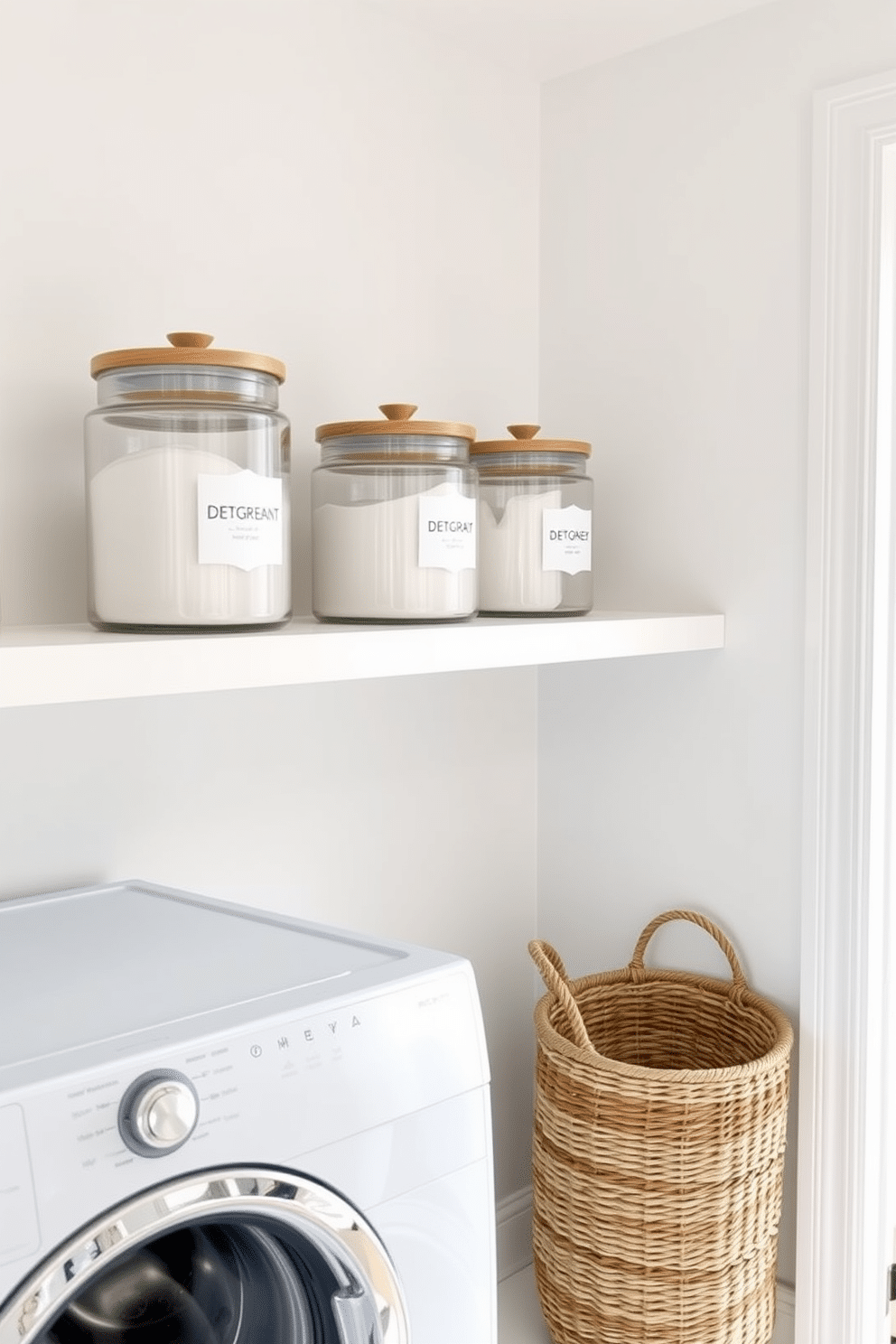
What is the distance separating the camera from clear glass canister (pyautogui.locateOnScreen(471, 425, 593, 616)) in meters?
1.59

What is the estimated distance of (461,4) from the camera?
166cm

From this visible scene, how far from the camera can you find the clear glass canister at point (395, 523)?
135 centimetres

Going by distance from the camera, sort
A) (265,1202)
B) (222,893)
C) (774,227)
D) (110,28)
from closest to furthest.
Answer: (265,1202)
(110,28)
(222,893)
(774,227)

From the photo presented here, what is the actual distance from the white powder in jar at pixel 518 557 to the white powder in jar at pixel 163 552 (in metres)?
0.47

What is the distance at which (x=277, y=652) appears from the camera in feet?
3.90

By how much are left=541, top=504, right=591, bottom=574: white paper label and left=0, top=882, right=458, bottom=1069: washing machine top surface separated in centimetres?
58

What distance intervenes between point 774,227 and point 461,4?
0.51m

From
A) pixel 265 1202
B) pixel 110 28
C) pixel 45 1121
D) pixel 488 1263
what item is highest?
pixel 110 28

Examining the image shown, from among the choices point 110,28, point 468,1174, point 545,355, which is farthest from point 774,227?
point 468,1174

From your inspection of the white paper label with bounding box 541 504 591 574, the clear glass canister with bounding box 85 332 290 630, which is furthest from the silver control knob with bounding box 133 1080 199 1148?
the white paper label with bounding box 541 504 591 574

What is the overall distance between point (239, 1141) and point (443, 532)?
0.68 metres

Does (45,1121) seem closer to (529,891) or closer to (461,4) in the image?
(529,891)

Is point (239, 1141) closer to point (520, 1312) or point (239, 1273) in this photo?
point (239, 1273)

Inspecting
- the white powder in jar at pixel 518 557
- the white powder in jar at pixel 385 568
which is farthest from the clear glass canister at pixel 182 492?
the white powder in jar at pixel 518 557
